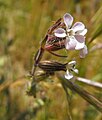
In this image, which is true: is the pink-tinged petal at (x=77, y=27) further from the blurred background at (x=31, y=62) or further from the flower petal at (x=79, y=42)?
the blurred background at (x=31, y=62)

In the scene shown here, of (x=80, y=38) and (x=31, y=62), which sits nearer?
(x=80, y=38)

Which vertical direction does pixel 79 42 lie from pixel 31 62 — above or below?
above

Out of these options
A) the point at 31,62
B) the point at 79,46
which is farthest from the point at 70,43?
the point at 31,62

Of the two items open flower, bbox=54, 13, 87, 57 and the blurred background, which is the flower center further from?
the blurred background

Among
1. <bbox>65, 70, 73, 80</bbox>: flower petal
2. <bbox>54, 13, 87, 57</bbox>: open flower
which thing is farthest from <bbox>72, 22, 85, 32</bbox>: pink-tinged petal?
<bbox>65, 70, 73, 80</bbox>: flower petal

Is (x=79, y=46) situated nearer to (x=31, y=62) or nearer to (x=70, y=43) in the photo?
(x=70, y=43)

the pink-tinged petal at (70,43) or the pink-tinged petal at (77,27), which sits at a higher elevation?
the pink-tinged petal at (77,27)

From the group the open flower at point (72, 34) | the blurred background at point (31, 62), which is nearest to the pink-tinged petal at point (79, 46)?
the open flower at point (72, 34)
